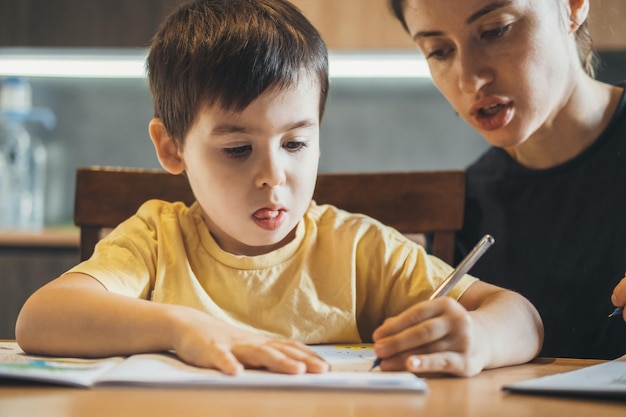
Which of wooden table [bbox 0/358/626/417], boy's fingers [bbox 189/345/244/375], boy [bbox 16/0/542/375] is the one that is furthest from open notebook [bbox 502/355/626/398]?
boy's fingers [bbox 189/345/244/375]

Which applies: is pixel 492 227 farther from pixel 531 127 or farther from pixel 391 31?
pixel 391 31

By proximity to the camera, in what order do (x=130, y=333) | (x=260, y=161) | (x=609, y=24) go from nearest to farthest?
(x=130, y=333) → (x=260, y=161) → (x=609, y=24)

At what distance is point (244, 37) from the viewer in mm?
1007

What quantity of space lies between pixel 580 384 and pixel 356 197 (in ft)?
2.09

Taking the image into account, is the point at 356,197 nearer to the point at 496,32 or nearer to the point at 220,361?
the point at 496,32

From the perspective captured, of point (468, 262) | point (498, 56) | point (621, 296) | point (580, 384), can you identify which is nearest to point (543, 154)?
point (498, 56)

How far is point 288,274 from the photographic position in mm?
1045

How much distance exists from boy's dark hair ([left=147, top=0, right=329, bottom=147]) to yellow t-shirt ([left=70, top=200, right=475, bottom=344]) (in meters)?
0.15

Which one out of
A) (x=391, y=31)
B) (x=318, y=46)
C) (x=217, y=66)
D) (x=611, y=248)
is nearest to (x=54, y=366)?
(x=217, y=66)

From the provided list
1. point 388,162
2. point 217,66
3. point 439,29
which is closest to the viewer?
point 217,66

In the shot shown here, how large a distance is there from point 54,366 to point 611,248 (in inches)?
35.1

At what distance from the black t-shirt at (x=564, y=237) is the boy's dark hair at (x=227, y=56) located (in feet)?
1.41

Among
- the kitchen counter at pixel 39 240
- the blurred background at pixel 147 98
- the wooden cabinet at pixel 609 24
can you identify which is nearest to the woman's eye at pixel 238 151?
the kitchen counter at pixel 39 240

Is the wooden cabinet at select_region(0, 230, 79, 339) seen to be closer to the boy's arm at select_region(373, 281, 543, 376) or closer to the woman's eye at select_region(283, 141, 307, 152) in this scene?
the woman's eye at select_region(283, 141, 307, 152)
